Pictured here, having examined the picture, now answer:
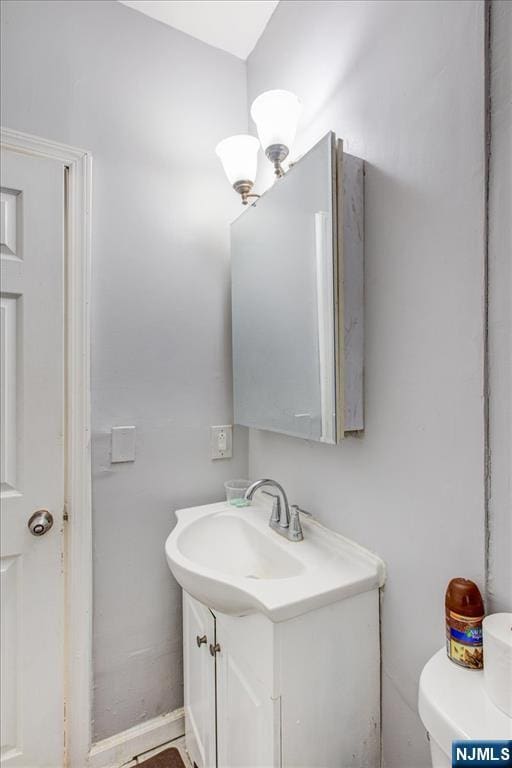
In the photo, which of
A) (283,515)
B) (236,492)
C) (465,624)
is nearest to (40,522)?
(236,492)

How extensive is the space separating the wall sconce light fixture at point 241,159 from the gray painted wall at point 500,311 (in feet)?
2.48

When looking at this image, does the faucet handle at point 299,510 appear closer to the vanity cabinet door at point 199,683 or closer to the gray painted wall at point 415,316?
the gray painted wall at point 415,316

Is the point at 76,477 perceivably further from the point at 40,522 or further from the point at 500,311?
the point at 500,311

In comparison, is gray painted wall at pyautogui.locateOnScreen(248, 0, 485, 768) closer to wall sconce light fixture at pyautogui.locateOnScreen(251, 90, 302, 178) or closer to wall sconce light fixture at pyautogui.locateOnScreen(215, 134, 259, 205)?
wall sconce light fixture at pyautogui.locateOnScreen(251, 90, 302, 178)

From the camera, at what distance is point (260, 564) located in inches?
48.4

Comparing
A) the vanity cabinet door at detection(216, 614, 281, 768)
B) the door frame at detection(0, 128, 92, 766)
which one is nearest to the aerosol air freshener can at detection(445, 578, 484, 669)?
the vanity cabinet door at detection(216, 614, 281, 768)

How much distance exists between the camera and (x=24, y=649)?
3.89 ft

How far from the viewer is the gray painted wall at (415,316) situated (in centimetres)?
75

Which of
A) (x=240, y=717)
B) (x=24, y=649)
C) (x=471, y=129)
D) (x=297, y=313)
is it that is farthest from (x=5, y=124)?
(x=240, y=717)

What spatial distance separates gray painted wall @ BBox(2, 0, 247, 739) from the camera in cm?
127

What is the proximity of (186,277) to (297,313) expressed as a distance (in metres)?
0.53

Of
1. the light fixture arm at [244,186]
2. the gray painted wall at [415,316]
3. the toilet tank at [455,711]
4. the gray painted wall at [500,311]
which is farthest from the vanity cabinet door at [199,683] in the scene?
the light fixture arm at [244,186]

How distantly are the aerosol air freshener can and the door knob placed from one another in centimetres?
111

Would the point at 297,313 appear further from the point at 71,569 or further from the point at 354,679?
the point at 71,569
